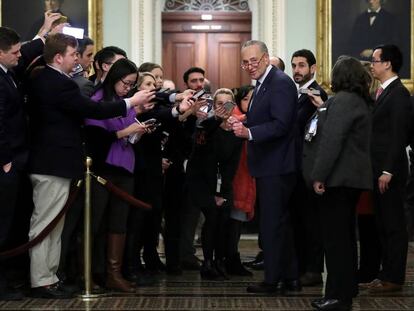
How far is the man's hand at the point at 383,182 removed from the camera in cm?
588

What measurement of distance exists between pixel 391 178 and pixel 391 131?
34 cm

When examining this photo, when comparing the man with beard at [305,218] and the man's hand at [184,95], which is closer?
the man's hand at [184,95]

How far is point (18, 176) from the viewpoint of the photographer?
5.56 metres

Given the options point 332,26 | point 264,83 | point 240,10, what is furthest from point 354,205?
point 240,10

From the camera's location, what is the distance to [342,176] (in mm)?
5125

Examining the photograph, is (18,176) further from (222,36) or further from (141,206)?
(222,36)

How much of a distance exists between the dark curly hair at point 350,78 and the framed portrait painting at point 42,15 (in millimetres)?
7244

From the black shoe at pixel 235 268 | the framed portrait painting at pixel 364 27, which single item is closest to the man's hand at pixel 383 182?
the black shoe at pixel 235 268

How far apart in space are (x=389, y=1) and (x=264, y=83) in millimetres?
6877

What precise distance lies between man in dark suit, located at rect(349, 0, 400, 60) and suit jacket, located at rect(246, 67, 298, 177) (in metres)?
6.52

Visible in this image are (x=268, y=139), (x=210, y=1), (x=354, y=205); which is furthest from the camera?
(x=210, y=1)

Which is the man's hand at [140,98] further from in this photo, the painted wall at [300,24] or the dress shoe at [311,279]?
the painted wall at [300,24]

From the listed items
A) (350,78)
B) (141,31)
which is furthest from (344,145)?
(141,31)

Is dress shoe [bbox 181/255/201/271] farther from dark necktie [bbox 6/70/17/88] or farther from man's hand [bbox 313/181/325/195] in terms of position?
dark necktie [bbox 6/70/17/88]
